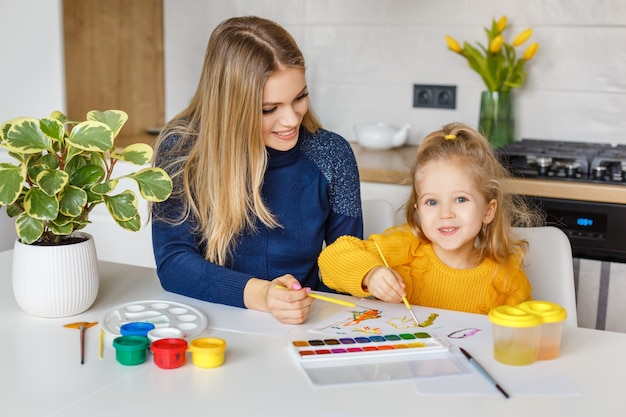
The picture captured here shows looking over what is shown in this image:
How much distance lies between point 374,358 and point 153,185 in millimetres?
511

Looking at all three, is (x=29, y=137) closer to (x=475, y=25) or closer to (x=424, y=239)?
(x=424, y=239)

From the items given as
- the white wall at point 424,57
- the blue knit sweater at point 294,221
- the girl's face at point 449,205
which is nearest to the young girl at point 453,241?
the girl's face at point 449,205

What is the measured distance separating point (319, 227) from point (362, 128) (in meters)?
1.14

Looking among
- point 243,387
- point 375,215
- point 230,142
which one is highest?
point 230,142

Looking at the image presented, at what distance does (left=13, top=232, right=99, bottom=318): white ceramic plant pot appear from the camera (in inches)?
57.1

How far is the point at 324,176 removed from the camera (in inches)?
77.6

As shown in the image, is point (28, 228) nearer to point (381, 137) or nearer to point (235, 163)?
point (235, 163)

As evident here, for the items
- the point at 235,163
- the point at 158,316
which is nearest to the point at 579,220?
the point at 235,163

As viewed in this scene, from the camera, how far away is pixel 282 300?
145 cm

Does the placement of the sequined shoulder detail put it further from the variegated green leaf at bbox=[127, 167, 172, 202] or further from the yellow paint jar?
the yellow paint jar

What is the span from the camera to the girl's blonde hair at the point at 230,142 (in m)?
1.73

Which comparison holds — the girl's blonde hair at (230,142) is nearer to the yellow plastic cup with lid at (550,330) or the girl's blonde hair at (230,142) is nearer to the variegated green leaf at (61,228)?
the variegated green leaf at (61,228)

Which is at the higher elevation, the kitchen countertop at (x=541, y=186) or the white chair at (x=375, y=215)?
the kitchen countertop at (x=541, y=186)

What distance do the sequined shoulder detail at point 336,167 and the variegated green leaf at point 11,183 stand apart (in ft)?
2.50
